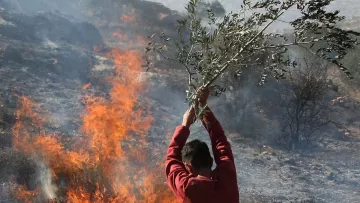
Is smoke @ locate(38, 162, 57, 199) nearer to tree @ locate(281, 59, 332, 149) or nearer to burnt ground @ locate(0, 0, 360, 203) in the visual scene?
burnt ground @ locate(0, 0, 360, 203)

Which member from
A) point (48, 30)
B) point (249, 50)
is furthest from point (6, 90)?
point (249, 50)

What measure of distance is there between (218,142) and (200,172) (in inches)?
14.0

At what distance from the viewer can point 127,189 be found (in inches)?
326

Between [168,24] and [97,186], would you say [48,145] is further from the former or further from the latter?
[168,24]

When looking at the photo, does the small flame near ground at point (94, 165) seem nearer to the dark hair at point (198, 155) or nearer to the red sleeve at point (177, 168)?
the red sleeve at point (177, 168)

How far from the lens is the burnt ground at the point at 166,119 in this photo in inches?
430

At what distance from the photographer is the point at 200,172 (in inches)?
107

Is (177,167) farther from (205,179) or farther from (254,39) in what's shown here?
(254,39)

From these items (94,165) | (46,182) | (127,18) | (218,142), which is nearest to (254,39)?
(218,142)

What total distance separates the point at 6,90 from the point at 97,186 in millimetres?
10260

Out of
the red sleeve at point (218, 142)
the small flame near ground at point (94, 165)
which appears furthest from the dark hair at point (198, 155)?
the small flame near ground at point (94, 165)

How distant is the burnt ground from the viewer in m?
10.9

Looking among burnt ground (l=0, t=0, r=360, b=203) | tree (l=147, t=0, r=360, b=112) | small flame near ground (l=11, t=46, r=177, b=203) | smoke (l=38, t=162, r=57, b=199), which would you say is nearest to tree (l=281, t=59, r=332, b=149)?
burnt ground (l=0, t=0, r=360, b=203)

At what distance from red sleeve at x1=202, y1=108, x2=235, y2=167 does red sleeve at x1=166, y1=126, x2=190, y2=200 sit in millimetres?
222
